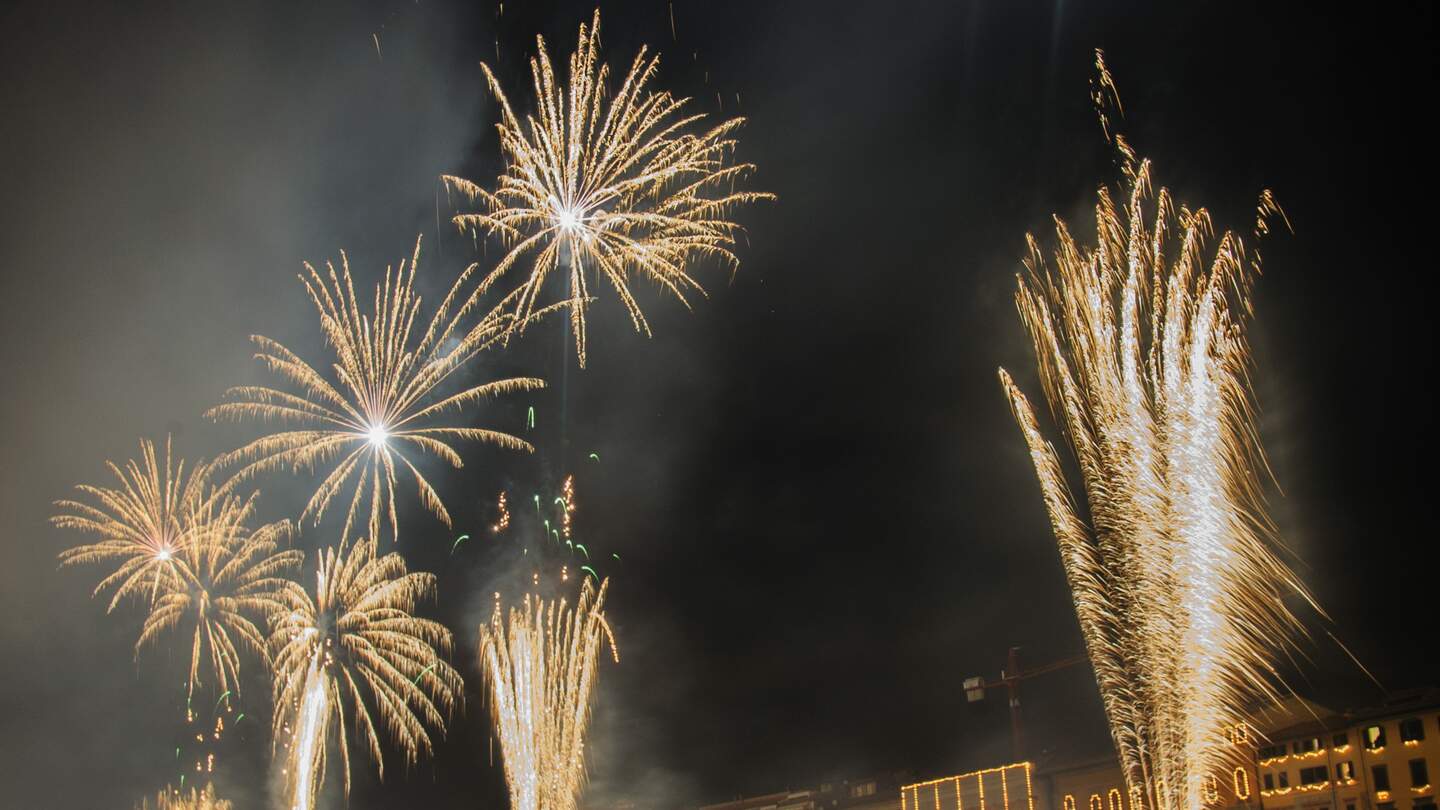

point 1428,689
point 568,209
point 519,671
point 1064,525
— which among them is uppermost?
A: point 568,209

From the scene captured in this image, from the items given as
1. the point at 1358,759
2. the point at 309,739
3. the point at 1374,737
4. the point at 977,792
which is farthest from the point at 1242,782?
the point at 309,739

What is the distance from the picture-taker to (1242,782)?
43312mm

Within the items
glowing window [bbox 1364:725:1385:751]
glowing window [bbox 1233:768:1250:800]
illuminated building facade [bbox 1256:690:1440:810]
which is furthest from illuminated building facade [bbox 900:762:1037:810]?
glowing window [bbox 1364:725:1385:751]

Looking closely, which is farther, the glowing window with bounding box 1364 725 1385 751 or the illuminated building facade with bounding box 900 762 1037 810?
the glowing window with bounding box 1364 725 1385 751

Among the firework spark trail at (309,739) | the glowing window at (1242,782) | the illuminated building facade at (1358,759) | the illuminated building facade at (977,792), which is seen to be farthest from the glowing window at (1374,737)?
the firework spark trail at (309,739)

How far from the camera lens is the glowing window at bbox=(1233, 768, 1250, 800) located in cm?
4272

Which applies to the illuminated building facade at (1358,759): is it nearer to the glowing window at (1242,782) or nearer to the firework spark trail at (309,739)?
the glowing window at (1242,782)

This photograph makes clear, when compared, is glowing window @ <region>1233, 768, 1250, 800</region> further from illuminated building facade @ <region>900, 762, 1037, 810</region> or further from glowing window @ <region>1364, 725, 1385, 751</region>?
illuminated building facade @ <region>900, 762, 1037, 810</region>

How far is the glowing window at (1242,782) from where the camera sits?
42.7 m

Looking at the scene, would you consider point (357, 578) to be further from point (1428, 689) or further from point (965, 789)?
point (1428, 689)

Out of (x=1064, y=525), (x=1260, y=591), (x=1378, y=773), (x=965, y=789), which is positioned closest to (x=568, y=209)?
(x=1064, y=525)

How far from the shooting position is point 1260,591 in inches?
537

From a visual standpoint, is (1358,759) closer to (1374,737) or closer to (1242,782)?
(1374,737)

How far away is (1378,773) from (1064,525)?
31562 millimetres
